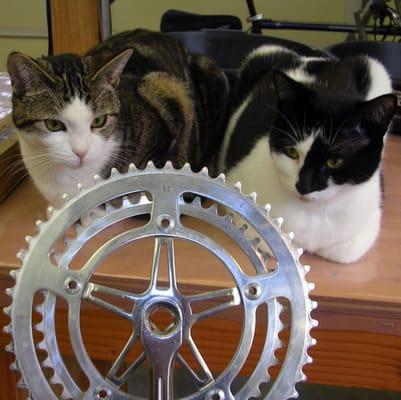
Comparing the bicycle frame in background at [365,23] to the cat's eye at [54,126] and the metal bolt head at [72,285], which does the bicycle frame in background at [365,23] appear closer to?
A: the cat's eye at [54,126]

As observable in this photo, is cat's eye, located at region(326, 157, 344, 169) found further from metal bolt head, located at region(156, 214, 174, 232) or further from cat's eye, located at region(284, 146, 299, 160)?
metal bolt head, located at region(156, 214, 174, 232)

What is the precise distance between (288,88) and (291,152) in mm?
78

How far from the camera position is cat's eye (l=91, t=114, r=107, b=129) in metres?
0.74

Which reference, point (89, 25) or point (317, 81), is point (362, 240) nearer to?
point (317, 81)

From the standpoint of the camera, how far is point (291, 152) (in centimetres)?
72

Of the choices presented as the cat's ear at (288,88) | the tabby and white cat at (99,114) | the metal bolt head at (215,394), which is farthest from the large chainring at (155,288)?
the cat's ear at (288,88)

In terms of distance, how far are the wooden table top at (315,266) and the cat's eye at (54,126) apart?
0.44 feet

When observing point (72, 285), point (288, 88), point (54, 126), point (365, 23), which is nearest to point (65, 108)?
point (54, 126)

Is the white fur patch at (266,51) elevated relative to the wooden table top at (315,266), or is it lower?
elevated

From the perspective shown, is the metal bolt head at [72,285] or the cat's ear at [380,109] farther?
the cat's ear at [380,109]

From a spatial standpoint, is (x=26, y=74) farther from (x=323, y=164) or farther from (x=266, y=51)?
(x=266, y=51)

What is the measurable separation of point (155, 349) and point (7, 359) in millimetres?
412

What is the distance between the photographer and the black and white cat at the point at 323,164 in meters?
0.67

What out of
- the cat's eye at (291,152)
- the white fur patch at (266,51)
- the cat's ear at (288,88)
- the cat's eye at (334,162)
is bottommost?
the cat's eye at (334,162)
